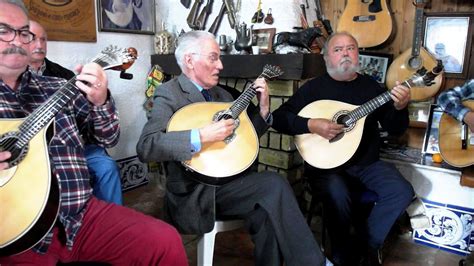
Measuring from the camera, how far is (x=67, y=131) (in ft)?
4.03

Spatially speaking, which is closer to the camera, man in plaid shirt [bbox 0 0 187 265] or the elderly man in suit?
man in plaid shirt [bbox 0 0 187 265]

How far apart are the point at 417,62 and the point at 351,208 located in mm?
1038

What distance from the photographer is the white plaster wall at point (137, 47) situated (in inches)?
92.1

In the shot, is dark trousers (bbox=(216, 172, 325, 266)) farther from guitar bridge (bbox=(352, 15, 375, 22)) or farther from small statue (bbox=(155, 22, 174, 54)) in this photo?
small statue (bbox=(155, 22, 174, 54))

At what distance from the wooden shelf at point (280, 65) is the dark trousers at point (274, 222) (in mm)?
877

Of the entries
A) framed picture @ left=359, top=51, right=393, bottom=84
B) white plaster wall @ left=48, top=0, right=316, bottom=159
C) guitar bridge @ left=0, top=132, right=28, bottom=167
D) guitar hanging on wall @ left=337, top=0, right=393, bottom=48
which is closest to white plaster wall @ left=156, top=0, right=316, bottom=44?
white plaster wall @ left=48, top=0, right=316, bottom=159

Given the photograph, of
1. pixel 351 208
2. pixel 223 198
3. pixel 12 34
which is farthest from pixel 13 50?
pixel 351 208

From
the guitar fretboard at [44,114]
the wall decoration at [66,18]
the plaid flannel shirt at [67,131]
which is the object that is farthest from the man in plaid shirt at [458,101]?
the wall decoration at [66,18]

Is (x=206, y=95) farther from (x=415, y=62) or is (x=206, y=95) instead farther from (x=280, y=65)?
(x=415, y=62)

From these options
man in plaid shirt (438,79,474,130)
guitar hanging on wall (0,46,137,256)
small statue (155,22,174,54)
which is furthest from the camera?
small statue (155,22,174,54)

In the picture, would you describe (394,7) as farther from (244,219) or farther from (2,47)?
(2,47)

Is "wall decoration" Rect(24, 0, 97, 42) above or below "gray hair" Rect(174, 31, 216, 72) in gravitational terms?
above

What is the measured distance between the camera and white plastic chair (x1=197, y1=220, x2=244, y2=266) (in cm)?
146

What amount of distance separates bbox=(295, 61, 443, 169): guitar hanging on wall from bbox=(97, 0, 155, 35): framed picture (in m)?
1.58
